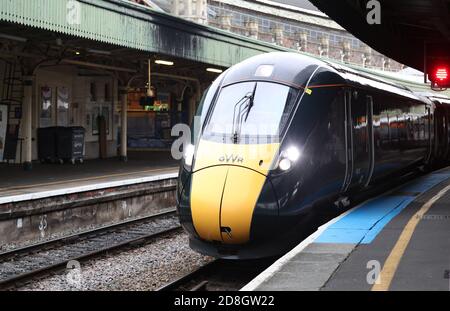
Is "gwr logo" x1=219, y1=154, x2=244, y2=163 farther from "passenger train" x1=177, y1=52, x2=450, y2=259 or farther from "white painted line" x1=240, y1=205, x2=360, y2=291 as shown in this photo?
"white painted line" x1=240, y1=205, x2=360, y2=291

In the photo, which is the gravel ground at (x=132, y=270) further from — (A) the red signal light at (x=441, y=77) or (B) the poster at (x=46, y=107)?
(B) the poster at (x=46, y=107)

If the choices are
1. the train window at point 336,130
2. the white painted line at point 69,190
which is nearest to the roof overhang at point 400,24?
the train window at point 336,130

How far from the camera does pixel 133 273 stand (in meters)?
9.50

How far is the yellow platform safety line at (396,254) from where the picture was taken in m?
5.63

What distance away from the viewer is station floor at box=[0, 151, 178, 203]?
14.5 m

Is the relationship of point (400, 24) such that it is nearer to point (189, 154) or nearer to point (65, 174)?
point (65, 174)

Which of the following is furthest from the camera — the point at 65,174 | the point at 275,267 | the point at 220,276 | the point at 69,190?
the point at 65,174

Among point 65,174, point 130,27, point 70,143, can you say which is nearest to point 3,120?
point 70,143

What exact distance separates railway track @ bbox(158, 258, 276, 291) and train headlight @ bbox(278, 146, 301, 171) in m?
1.80

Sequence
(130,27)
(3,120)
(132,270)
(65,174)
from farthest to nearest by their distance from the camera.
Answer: (3,120), (65,174), (130,27), (132,270)

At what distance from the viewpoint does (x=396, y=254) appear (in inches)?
270

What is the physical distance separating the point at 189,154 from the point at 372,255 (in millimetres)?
2788
